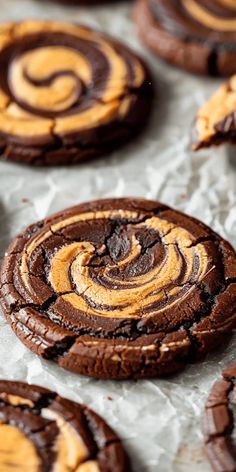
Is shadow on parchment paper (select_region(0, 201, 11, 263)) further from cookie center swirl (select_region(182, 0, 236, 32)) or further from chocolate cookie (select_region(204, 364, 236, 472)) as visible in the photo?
cookie center swirl (select_region(182, 0, 236, 32))

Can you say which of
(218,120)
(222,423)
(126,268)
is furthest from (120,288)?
(218,120)

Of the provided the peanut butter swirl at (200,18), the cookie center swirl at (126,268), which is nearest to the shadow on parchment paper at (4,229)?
the cookie center swirl at (126,268)

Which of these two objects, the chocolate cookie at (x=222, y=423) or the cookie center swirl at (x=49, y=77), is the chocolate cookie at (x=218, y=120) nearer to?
the cookie center swirl at (x=49, y=77)

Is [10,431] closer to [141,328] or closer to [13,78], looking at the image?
[141,328]

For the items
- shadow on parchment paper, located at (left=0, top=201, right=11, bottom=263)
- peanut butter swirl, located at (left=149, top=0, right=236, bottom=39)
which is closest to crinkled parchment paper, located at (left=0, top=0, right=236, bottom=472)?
shadow on parchment paper, located at (left=0, top=201, right=11, bottom=263)

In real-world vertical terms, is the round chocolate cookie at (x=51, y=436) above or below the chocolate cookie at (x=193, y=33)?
below
